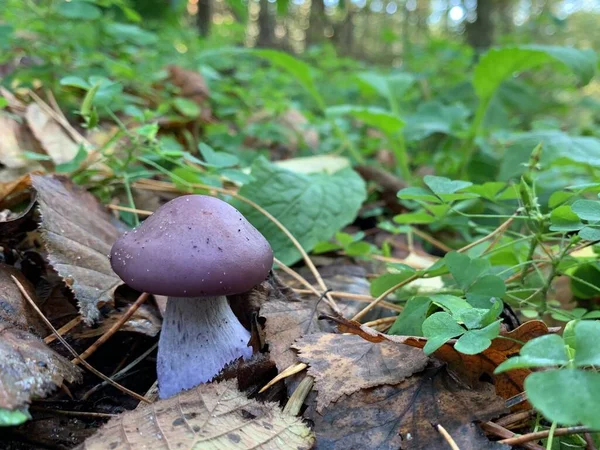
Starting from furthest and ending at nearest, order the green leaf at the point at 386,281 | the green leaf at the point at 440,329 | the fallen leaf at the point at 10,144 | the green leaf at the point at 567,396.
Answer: the fallen leaf at the point at 10,144 → the green leaf at the point at 386,281 → the green leaf at the point at 440,329 → the green leaf at the point at 567,396

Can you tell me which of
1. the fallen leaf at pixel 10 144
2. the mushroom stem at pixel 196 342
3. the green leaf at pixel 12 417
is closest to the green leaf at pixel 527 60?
the mushroom stem at pixel 196 342

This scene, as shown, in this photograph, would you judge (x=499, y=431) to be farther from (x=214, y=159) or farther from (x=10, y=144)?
(x=10, y=144)

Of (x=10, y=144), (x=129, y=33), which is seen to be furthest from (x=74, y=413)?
(x=129, y=33)

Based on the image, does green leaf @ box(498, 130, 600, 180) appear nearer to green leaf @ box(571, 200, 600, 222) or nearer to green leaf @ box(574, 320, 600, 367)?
green leaf @ box(571, 200, 600, 222)

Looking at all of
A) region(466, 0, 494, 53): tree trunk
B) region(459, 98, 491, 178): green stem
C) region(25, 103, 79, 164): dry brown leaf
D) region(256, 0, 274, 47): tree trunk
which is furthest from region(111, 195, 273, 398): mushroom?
region(256, 0, 274, 47): tree trunk

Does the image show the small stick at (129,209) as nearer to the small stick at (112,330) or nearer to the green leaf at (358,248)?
the small stick at (112,330)

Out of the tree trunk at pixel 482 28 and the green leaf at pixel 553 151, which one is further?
the tree trunk at pixel 482 28
